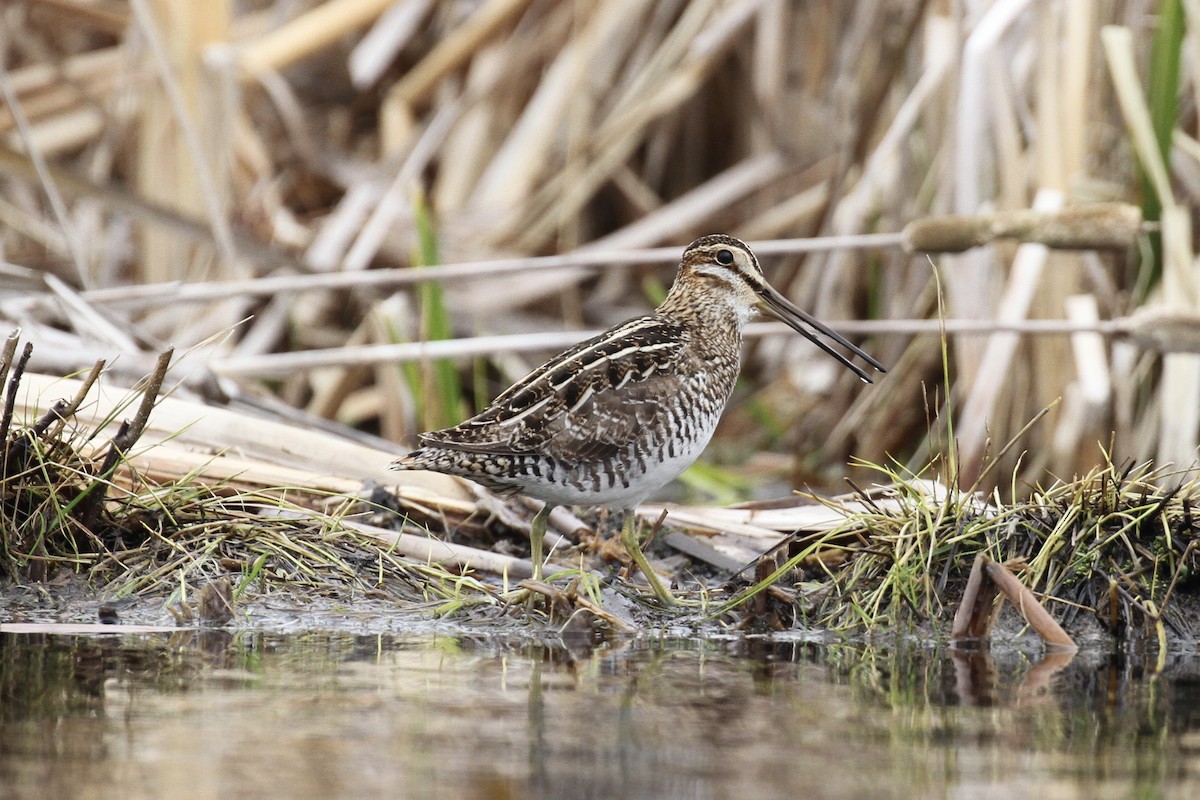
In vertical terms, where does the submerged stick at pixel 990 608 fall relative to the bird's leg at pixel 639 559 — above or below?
below

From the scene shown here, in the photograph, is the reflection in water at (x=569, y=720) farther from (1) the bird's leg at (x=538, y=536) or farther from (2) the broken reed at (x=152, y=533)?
(1) the bird's leg at (x=538, y=536)

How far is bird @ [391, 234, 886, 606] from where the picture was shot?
500 centimetres

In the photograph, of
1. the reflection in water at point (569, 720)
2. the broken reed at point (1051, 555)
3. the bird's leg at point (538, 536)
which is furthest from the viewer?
the bird's leg at point (538, 536)

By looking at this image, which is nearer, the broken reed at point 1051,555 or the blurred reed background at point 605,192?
the broken reed at point 1051,555

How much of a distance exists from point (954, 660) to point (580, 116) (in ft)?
17.1

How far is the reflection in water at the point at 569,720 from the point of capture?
3109mm

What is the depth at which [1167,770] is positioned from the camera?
3.27 meters

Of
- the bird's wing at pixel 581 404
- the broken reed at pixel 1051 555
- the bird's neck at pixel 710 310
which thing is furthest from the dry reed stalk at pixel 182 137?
the broken reed at pixel 1051 555

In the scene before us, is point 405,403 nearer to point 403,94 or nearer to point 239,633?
point 403,94

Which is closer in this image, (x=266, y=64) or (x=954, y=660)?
(x=954, y=660)

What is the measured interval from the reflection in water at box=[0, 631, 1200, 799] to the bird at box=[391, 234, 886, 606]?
0.60m

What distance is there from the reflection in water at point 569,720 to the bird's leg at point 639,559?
15.3 inches

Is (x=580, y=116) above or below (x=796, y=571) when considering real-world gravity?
above

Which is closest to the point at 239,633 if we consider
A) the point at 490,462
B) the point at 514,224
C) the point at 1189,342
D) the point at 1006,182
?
the point at 490,462
